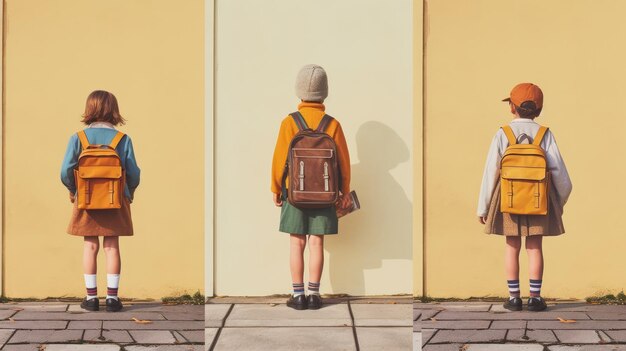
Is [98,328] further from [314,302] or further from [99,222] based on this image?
[314,302]

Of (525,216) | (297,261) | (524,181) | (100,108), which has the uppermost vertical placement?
(100,108)

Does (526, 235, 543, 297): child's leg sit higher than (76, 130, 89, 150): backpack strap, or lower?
lower

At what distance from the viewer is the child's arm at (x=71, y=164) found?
4742 millimetres

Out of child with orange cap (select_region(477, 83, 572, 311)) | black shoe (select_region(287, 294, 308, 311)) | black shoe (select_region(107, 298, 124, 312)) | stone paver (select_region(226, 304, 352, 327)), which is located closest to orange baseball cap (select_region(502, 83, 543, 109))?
child with orange cap (select_region(477, 83, 572, 311))

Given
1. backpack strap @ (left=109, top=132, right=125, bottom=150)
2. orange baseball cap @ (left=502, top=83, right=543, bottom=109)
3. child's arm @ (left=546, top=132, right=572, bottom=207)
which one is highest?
orange baseball cap @ (left=502, top=83, right=543, bottom=109)

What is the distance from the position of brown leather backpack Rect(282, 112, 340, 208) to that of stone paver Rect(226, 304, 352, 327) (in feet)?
2.24

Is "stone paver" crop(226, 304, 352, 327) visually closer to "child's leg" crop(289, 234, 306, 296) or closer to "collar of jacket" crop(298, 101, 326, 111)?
"child's leg" crop(289, 234, 306, 296)

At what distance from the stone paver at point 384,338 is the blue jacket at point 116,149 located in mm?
1658

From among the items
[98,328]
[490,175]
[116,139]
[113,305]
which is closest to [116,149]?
[116,139]

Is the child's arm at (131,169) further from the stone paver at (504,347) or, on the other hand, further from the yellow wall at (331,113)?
the stone paver at (504,347)

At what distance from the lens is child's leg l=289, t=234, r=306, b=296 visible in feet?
16.5

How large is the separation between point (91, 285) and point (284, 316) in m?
1.22

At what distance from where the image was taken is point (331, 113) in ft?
17.4

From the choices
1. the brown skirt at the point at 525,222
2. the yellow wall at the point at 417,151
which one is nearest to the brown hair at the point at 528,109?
the brown skirt at the point at 525,222
